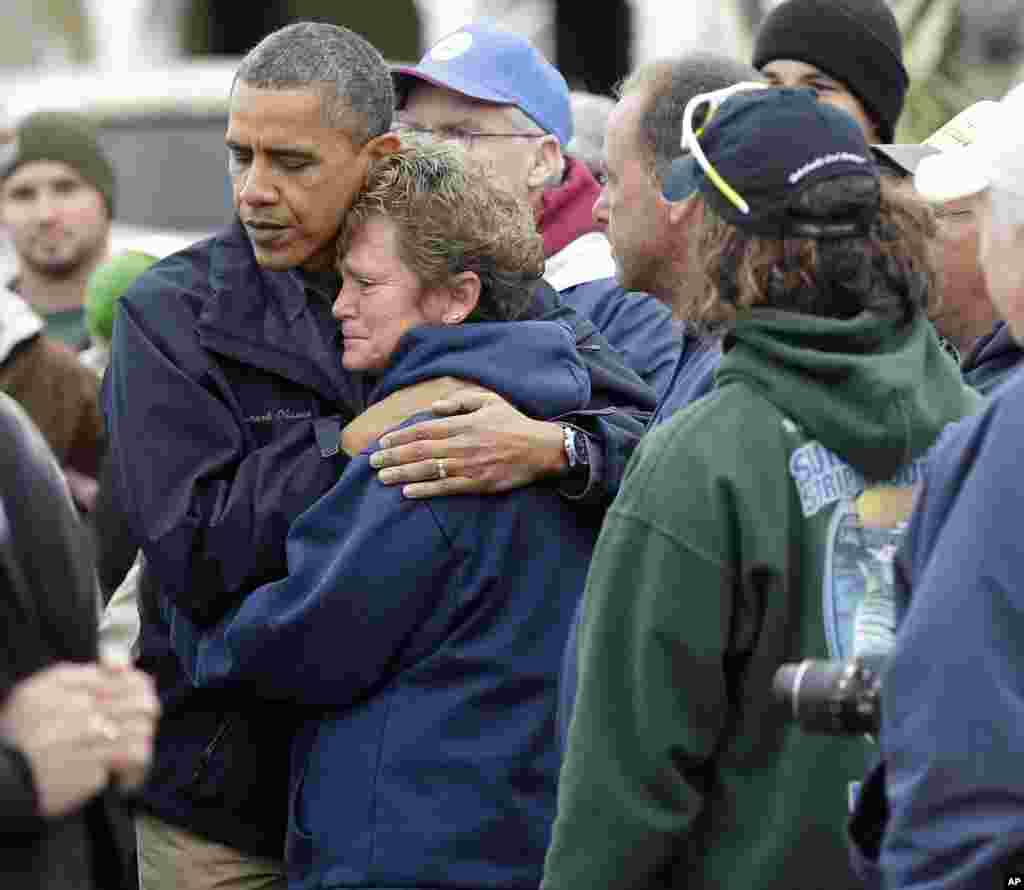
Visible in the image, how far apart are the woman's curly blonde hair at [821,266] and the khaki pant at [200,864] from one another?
4.72 ft

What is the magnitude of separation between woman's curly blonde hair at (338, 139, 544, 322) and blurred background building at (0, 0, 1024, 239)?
498cm

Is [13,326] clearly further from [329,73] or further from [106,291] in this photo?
[329,73]

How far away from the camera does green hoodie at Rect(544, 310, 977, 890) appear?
314 cm

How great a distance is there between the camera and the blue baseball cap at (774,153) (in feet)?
10.7

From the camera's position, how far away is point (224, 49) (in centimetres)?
1538

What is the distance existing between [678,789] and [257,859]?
4.08ft

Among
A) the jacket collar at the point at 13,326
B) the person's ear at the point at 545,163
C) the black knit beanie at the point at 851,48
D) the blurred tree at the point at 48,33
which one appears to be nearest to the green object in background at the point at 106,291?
the jacket collar at the point at 13,326

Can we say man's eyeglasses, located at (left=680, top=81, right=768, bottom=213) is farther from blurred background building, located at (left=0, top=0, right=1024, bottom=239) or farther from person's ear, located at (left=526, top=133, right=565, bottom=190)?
blurred background building, located at (left=0, top=0, right=1024, bottom=239)

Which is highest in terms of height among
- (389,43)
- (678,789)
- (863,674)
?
(863,674)

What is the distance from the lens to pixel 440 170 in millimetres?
3984

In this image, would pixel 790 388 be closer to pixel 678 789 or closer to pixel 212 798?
pixel 678 789

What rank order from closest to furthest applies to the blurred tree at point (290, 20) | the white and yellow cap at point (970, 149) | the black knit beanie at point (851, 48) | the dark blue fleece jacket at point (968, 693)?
the dark blue fleece jacket at point (968, 693)
the white and yellow cap at point (970, 149)
the black knit beanie at point (851, 48)
the blurred tree at point (290, 20)

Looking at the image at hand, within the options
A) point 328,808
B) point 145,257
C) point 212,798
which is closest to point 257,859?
point 212,798

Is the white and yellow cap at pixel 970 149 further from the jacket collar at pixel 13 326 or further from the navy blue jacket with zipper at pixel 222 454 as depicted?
the jacket collar at pixel 13 326
